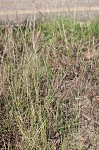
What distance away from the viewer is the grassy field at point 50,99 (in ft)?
8.64

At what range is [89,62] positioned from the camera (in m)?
3.61

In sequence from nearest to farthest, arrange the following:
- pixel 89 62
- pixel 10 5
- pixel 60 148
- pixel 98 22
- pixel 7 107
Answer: pixel 60 148 < pixel 7 107 < pixel 89 62 < pixel 98 22 < pixel 10 5

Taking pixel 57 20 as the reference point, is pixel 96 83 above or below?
below

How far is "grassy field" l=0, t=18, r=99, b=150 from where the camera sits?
8.64 ft

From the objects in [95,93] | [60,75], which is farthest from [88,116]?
[60,75]

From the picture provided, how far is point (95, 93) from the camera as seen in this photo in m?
3.24

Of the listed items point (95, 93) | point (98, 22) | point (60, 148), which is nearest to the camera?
point (60, 148)

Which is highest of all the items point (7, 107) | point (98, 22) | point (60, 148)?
point (98, 22)

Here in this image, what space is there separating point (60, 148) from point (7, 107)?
49 centimetres

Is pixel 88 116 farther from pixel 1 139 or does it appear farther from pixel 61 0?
pixel 61 0

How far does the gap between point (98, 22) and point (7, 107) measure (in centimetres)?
190

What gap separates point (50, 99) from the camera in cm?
294

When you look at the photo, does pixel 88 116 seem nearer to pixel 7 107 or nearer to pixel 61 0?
pixel 7 107

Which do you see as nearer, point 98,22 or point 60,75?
point 60,75
